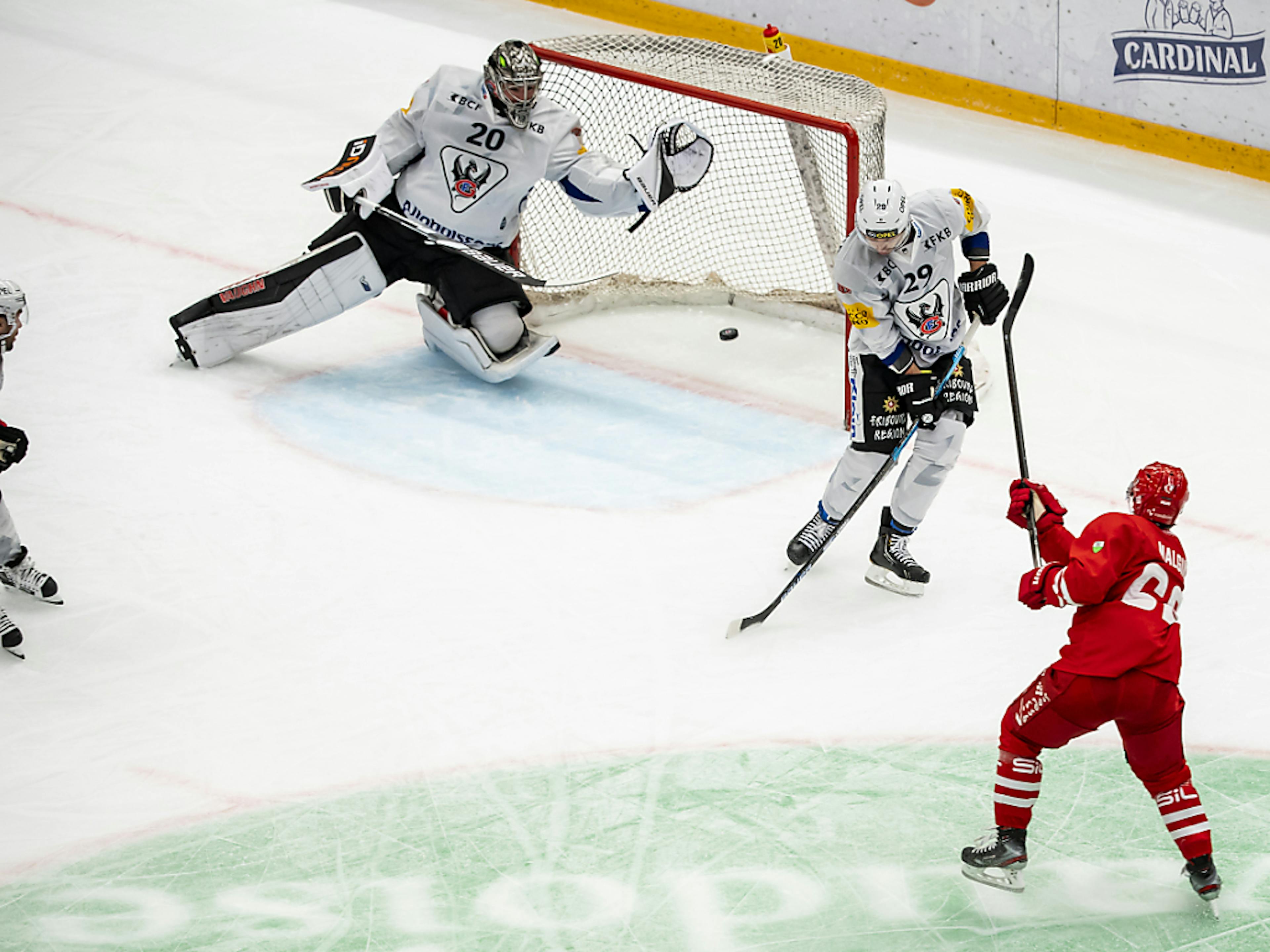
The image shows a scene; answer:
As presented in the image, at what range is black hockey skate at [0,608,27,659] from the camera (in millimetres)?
3787

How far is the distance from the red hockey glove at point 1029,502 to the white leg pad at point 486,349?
229 centimetres

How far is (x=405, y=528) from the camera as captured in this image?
14.5 feet

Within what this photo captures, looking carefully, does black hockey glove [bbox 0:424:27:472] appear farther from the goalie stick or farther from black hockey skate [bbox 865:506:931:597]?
black hockey skate [bbox 865:506:931:597]

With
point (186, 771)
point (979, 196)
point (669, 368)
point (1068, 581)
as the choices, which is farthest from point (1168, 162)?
point (186, 771)

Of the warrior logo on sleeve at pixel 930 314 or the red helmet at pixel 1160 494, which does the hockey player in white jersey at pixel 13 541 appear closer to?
the warrior logo on sleeve at pixel 930 314

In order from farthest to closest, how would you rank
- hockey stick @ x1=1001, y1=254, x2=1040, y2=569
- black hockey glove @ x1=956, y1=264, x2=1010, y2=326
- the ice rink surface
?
black hockey glove @ x1=956, y1=264, x2=1010, y2=326 < hockey stick @ x1=1001, y1=254, x2=1040, y2=569 < the ice rink surface

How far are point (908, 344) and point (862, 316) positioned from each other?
14 cm

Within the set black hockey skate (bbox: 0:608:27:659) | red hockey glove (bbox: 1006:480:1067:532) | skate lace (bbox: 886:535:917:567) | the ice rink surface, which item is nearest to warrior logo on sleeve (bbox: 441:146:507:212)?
the ice rink surface

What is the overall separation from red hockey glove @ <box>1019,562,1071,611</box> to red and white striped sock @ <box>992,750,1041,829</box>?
11.7 inches

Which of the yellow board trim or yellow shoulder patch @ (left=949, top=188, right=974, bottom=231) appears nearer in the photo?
yellow shoulder patch @ (left=949, top=188, right=974, bottom=231)

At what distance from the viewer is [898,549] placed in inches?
166

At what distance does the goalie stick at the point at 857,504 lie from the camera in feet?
13.0

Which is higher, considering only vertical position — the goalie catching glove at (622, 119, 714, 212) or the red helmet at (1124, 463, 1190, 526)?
the goalie catching glove at (622, 119, 714, 212)

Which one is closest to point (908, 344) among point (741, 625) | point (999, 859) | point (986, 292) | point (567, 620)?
point (986, 292)
